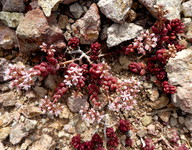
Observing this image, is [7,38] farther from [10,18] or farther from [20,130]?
[20,130]

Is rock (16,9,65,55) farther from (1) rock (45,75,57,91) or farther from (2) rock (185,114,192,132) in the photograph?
(2) rock (185,114,192,132)

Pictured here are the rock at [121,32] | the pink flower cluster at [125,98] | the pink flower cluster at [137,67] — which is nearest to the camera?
the pink flower cluster at [125,98]

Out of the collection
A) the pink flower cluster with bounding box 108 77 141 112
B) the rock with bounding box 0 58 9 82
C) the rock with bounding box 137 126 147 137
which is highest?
the rock with bounding box 0 58 9 82

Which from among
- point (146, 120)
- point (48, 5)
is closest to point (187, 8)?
point (146, 120)

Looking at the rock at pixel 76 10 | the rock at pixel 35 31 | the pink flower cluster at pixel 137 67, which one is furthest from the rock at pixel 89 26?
the pink flower cluster at pixel 137 67

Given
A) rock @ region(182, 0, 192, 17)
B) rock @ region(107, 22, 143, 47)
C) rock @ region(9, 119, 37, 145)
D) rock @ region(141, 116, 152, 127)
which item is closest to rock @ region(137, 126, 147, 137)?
rock @ region(141, 116, 152, 127)

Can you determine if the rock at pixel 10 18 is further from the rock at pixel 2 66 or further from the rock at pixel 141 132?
the rock at pixel 141 132

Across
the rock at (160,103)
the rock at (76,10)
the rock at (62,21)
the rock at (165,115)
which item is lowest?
the rock at (165,115)
